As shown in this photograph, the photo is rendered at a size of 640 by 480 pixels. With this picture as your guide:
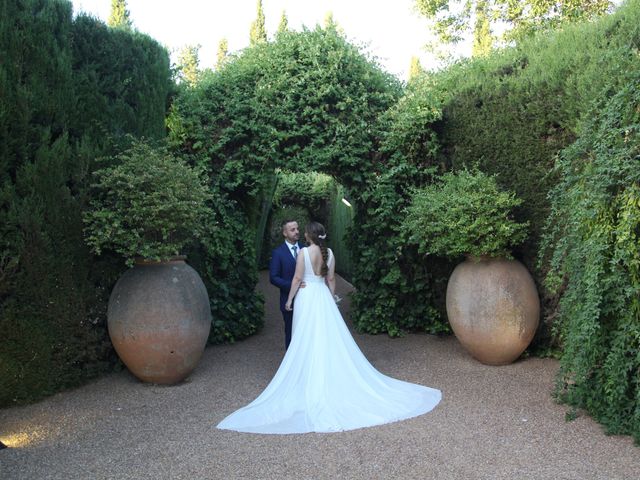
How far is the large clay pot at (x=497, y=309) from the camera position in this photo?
6270 millimetres

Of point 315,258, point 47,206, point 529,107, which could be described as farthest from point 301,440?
point 529,107

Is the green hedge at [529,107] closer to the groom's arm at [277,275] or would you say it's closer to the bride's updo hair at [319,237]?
the bride's updo hair at [319,237]

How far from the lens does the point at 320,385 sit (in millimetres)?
5434

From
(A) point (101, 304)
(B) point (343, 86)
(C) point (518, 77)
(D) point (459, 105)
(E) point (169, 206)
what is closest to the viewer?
(E) point (169, 206)

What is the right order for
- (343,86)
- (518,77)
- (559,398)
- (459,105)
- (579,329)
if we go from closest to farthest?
(579,329)
(559,398)
(518,77)
(459,105)
(343,86)

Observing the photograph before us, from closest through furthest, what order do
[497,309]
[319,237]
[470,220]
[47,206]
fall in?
1. [47,206]
2. [319,237]
3. [497,309]
4. [470,220]

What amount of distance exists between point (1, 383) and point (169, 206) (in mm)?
2221

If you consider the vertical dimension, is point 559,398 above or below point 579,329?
below

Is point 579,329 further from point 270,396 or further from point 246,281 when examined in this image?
point 246,281

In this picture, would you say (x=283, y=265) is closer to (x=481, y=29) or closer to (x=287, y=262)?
(x=287, y=262)

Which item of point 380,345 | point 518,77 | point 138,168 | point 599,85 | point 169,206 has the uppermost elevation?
point 518,77

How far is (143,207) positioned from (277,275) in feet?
6.14

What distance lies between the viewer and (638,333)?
414cm

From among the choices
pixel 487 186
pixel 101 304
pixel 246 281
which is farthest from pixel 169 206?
pixel 487 186
